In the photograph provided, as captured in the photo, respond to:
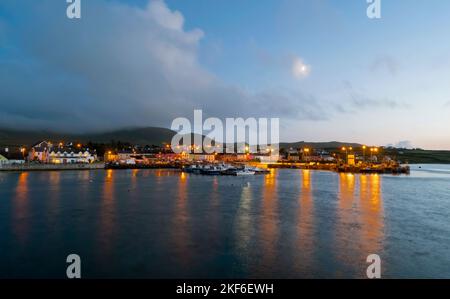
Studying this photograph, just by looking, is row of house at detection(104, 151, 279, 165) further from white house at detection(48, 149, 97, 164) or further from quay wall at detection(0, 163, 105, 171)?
quay wall at detection(0, 163, 105, 171)

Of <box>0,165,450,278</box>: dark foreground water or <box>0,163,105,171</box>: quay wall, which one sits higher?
<box>0,163,105,171</box>: quay wall

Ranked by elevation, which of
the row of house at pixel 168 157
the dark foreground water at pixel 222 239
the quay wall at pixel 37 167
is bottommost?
the dark foreground water at pixel 222 239

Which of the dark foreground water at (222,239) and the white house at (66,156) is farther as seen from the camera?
the white house at (66,156)

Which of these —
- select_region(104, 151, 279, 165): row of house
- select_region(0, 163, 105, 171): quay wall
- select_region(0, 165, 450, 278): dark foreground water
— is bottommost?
select_region(0, 165, 450, 278): dark foreground water

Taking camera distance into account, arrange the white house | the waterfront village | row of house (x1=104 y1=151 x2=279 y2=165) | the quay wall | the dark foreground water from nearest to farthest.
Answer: the dark foreground water
the quay wall
the waterfront village
the white house
row of house (x1=104 y1=151 x2=279 y2=165)

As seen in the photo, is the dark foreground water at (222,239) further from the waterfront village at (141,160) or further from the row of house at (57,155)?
the row of house at (57,155)

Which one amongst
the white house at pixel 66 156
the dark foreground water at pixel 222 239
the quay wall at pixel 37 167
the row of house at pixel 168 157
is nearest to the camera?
the dark foreground water at pixel 222 239

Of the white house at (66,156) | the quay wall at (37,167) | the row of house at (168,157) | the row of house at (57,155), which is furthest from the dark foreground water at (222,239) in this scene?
the row of house at (168,157)

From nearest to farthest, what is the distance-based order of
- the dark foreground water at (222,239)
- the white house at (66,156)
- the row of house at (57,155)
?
the dark foreground water at (222,239)
the white house at (66,156)
the row of house at (57,155)

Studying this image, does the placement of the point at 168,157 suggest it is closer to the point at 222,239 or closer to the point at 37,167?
the point at 37,167

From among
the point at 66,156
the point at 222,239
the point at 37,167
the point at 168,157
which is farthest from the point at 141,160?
the point at 222,239

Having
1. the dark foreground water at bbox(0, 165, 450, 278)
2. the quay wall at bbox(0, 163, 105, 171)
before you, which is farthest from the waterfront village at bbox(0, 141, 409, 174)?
the dark foreground water at bbox(0, 165, 450, 278)
